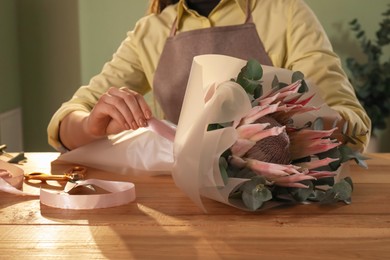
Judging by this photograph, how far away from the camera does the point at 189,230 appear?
0.64m

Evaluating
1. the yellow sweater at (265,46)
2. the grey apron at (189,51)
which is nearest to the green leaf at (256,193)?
the yellow sweater at (265,46)

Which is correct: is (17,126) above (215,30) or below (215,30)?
below

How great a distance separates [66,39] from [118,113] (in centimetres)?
199

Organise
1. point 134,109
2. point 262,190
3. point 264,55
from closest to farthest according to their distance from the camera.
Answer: point 262,190
point 134,109
point 264,55

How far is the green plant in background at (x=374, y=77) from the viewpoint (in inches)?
108

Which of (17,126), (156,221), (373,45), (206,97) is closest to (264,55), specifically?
(206,97)

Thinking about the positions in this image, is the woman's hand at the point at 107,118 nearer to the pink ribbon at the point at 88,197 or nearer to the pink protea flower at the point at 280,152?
the pink ribbon at the point at 88,197

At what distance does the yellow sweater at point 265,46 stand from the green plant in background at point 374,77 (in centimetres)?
141

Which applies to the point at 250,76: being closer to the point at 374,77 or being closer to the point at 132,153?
the point at 132,153

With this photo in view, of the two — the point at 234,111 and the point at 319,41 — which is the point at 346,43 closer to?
the point at 319,41

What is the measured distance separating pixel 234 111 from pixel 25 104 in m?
2.43

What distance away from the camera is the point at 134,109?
93 centimetres

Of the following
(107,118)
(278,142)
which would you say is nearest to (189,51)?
(107,118)

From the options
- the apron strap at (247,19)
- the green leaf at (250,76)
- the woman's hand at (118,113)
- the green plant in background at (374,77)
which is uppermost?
the apron strap at (247,19)
